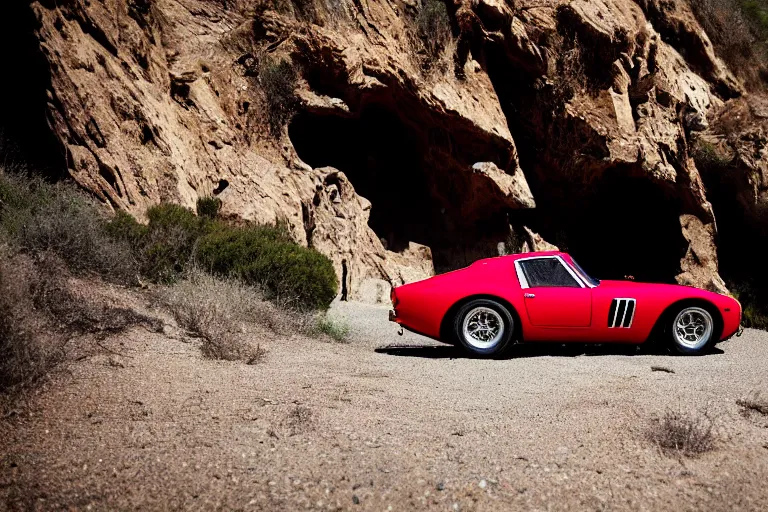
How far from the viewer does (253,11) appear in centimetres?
1529

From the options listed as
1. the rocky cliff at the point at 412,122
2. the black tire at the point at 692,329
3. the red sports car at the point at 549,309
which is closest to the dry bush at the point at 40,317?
the red sports car at the point at 549,309

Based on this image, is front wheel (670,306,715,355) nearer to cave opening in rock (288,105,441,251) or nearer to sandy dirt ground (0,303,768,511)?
sandy dirt ground (0,303,768,511)

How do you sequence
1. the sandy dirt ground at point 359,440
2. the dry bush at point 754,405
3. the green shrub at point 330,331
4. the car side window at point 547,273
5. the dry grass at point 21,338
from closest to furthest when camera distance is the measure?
the sandy dirt ground at point 359,440
the dry grass at point 21,338
the dry bush at point 754,405
the car side window at point 547,273
the green shrub at point 330,331

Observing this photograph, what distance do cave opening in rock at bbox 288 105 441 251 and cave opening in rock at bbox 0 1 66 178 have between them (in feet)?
24.0

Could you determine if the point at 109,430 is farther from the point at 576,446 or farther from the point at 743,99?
the point at 743,99

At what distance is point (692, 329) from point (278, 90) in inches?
429

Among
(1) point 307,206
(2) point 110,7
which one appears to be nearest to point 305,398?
(1) point 307,206

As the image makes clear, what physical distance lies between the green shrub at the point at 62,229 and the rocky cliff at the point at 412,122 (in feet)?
4.75

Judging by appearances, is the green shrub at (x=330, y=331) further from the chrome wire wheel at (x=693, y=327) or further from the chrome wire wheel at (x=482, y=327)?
the chrome wire wheel at (x=693, y=327)

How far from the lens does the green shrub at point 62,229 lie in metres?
7.35

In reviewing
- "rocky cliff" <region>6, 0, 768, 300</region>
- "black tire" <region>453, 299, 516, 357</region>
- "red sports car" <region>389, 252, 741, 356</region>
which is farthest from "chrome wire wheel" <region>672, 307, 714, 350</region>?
"rocky cliff" <region>6, 0, 768, 300</region>

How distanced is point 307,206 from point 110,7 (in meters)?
5.71

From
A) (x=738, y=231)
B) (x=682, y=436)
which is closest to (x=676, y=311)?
(x=682, y=436)

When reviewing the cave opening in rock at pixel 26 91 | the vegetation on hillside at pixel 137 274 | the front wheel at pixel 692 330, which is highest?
the cave opening in rock at pixel 26 91
